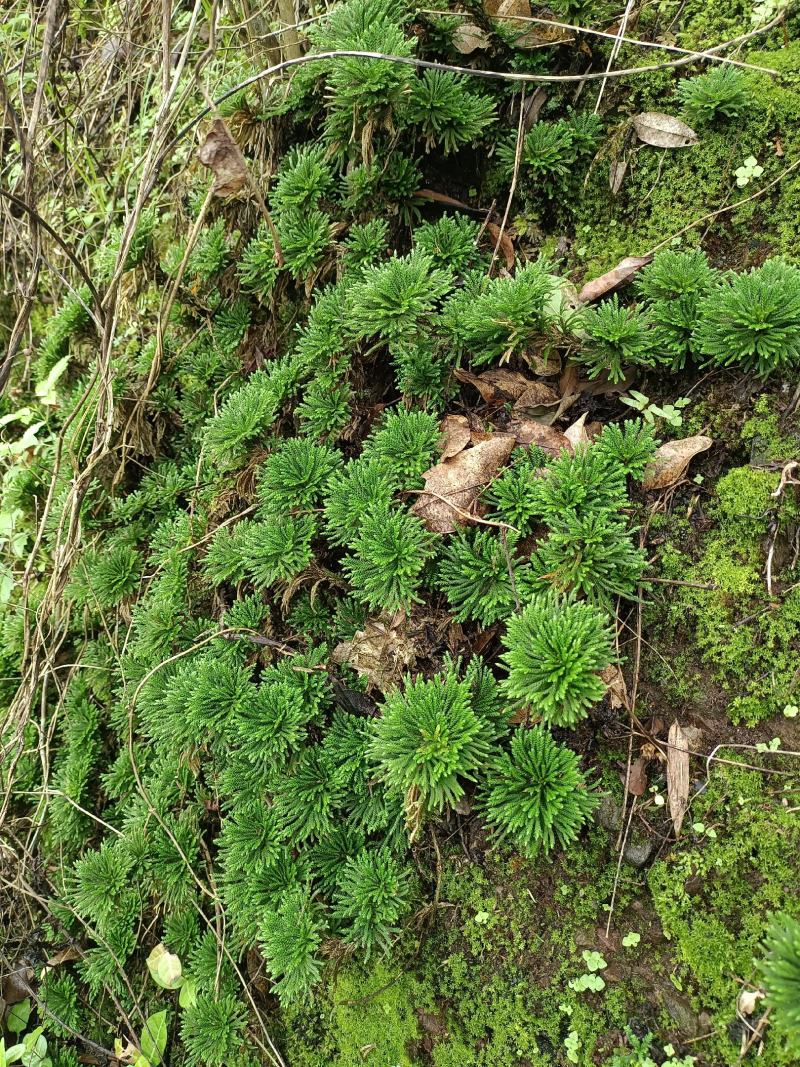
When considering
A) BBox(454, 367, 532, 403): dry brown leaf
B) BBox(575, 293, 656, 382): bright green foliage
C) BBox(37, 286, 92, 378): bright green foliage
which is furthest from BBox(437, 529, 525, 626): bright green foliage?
BBox(37, 286, 92, 378): bright green foliage

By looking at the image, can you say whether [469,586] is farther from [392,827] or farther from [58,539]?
[58,539]

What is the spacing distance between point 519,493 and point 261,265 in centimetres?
148

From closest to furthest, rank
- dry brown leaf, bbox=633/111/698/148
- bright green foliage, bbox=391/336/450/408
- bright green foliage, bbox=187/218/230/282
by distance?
1. bright green foliage, bbox=391/336/450/408
2. dry brown leaf, bbox=633/111/698/148
3. bright green foliage, bbox=187/218/230/282

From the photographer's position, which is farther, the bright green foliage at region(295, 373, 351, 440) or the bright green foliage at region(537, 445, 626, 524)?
the bright green foliage at region(295, 373, 351, 440)

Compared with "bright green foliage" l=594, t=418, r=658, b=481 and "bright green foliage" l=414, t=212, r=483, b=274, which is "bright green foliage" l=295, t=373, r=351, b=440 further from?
"bright green foliage" l=594, t=418, r=658, b=481

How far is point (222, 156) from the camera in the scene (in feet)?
8.52

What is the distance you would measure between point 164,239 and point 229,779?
Answer: 111 inches

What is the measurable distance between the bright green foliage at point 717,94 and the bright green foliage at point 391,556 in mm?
1702

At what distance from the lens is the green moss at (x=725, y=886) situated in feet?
5.70

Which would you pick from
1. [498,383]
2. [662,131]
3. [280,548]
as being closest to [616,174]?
[662,131]

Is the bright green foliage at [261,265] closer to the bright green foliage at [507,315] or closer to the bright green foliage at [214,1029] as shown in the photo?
the bright green foliage at [507,315]

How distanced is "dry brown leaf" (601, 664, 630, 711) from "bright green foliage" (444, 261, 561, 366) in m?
1.02

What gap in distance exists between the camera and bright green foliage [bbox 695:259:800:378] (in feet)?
6.33

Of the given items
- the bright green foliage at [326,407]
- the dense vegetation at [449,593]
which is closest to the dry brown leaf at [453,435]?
the dense vegetation at [449,593]
